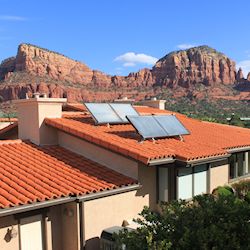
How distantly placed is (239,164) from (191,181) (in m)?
5.71

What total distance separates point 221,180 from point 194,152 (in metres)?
4.19

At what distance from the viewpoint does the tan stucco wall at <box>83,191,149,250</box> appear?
Result: 1012cm

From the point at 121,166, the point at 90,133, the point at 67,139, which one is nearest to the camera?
the point at 121,166

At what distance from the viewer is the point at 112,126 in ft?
49.9

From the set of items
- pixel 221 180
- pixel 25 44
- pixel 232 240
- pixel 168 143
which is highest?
pixel 25 44

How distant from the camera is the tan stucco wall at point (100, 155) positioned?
38.5 ft

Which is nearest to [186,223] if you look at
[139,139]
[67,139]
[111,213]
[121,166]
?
[111,213]

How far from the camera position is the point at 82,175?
11352 millimetres

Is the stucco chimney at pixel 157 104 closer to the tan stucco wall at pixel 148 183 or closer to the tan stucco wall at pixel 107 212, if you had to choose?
the tan stucco wall at pixel 148 183

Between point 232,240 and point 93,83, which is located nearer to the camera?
point 232,240

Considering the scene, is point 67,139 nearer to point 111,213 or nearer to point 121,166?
point 121,166

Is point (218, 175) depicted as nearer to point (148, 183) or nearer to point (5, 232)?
point (148, 183)

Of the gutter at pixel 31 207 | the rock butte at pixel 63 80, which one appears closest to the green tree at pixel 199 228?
the gutter at pixel 31 207

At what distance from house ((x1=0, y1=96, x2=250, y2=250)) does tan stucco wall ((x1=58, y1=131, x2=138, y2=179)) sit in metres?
0.03
